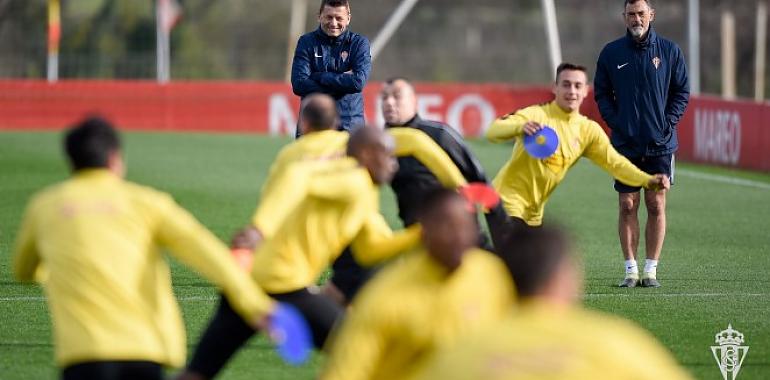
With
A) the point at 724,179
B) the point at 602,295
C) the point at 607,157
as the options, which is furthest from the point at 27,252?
the point at 724,179

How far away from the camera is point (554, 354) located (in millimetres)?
4152

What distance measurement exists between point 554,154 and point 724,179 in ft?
44.1

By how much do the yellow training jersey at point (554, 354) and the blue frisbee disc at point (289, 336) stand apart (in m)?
1.53

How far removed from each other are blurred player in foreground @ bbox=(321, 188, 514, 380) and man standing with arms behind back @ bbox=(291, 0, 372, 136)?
6.87 meters

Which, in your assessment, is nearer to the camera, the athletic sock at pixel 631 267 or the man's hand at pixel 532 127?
the man's hand at pixel 532 127

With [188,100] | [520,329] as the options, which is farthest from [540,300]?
[188,100]

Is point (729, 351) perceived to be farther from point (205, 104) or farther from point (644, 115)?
point (205, 104)

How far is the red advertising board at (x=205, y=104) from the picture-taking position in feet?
115

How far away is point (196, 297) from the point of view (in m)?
11.8

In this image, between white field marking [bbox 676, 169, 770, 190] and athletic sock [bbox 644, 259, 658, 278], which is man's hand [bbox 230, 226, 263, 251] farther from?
white field marking [bbox 676, 169, 770, 190]

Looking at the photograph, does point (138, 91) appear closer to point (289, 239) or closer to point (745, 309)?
point (745, 309)

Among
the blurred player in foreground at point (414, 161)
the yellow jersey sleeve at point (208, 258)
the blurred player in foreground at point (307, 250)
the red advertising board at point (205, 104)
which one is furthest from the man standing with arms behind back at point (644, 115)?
the red advertising board at point (205, 104)

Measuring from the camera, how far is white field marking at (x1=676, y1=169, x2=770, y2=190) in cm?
2239

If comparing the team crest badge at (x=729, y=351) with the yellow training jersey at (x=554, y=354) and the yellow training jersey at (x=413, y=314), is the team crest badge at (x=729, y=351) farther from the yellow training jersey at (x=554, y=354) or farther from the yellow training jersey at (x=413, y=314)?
the yellow training jersey at (x=554, y=354)
